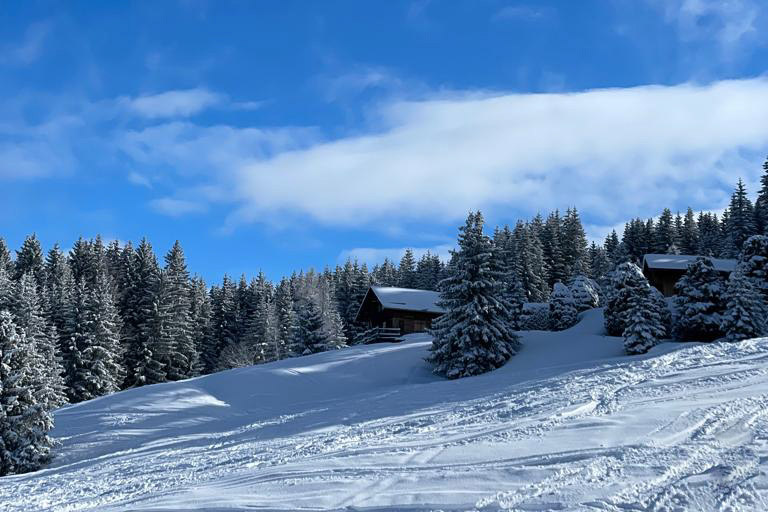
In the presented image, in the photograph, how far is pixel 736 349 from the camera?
22938mm

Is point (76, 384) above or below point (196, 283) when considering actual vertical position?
below

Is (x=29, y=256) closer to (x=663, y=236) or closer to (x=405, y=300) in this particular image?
(x=405, y=300)

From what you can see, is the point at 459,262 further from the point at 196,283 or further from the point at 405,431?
the point at 196,283

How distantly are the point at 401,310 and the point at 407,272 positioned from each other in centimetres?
3939

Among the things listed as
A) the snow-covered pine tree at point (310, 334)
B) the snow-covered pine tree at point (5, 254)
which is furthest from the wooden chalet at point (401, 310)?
the snow-covered pine tree at point (5, 254)

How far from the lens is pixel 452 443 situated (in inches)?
509

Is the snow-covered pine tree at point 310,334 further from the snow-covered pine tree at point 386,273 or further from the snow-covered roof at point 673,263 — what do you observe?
the snow-covered pine tree at point 386,273

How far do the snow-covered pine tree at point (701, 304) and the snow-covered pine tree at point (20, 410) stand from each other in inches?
982

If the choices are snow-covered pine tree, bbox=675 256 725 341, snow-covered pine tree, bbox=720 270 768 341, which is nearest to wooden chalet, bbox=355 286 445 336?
snow-covered pine tree, bbox=675 256 725 341

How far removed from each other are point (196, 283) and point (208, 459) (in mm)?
61334

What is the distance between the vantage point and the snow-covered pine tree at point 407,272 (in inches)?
3351

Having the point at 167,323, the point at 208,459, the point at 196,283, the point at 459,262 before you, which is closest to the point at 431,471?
the point at 208,459

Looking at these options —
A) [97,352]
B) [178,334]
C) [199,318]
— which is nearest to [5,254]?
[199,318]

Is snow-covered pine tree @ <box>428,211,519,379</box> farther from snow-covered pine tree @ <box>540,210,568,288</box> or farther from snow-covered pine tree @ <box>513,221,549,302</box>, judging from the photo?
snow-covered pine tree @ <box>540,210,568,288</box>
